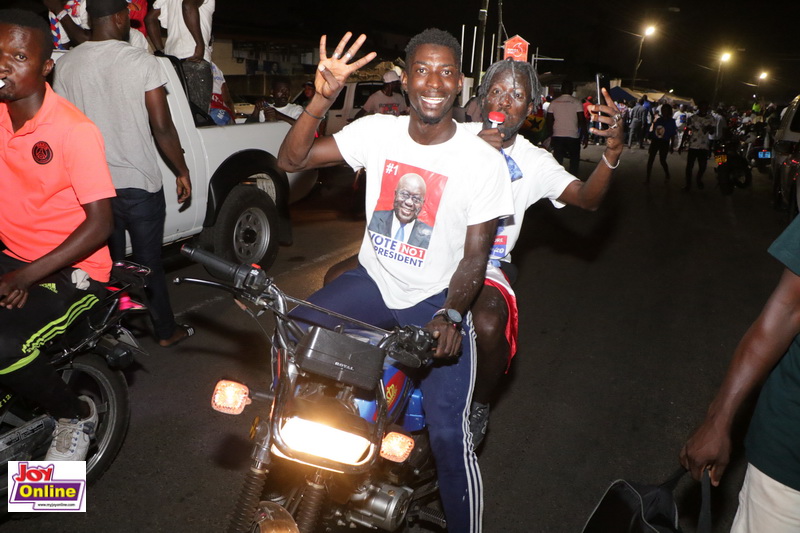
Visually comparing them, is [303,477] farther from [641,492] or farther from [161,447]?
[161,447]

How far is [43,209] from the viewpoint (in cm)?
314

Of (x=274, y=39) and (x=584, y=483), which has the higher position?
(x=274, y=39)

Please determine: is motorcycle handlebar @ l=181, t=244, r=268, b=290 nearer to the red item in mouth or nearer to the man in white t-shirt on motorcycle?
the man in white t-shirt on motorcycle

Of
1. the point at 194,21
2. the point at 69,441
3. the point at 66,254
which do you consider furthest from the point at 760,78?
the point at 69,441

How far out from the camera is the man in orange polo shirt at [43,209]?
9.77 feet

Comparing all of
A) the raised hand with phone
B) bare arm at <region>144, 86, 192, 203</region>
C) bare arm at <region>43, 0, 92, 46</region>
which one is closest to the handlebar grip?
the raised hand with phone

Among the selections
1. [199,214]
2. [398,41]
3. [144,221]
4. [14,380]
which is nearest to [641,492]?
[14,380]

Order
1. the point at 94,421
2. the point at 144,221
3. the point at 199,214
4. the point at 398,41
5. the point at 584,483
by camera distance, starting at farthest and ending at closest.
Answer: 1. the point at 398,41
2. the point at 199,214
3. the point at 144,221
4. the point at 584,483
5. the point at 94,421

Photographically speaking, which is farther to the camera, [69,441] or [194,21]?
[194,21]

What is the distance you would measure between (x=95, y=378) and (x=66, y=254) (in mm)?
738

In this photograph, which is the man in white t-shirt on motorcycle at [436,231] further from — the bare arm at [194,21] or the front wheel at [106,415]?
the bare arm at [194,21]

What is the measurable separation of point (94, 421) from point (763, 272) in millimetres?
8209

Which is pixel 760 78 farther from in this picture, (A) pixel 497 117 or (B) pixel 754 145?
(A) pixel 497 117

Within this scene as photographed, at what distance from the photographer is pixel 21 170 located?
3088 millimetres
